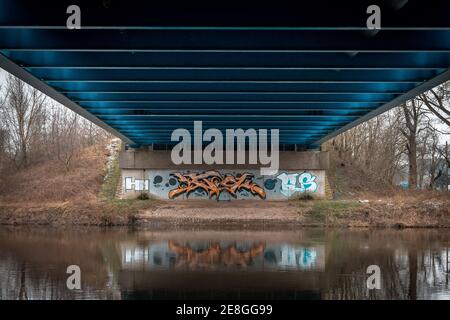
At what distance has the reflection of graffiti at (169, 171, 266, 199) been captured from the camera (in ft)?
144

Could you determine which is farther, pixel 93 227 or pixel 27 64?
pixel 93 227

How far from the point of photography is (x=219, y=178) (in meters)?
44.4

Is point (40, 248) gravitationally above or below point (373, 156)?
below

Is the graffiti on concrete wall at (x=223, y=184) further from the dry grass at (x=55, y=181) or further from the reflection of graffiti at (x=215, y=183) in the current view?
the dry grass at (x=55, y=181)

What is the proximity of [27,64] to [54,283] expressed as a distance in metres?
7.11

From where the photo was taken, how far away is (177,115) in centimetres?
2852

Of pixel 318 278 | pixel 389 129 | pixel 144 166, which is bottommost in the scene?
pixel 318 278

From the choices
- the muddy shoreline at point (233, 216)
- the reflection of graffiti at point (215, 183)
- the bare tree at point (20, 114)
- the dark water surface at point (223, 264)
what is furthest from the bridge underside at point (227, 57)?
the bare tree at point (20, 114)

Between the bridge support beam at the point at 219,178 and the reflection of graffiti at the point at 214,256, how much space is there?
1853 centimetres

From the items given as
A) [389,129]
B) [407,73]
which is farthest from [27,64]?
[389,129]

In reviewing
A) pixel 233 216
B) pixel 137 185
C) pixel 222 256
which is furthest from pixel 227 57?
pixel 137 185

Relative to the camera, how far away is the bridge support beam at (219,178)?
4384 cm

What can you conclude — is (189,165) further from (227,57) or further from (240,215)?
(227,57)
